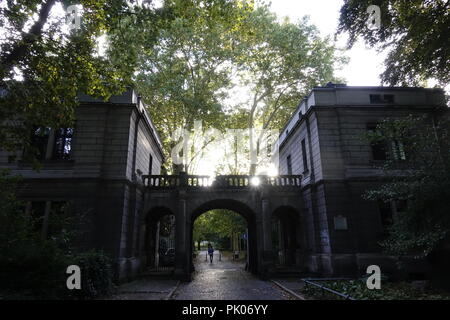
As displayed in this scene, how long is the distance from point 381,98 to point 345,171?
230 inches

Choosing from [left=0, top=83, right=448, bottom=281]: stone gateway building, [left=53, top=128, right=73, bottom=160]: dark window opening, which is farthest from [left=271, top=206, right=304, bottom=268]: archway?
[left=53, top=128, right=73, bottom=160]: dark window opening

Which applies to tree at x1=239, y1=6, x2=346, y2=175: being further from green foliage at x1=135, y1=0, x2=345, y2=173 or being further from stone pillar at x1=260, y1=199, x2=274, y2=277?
stone pillar at x1=260, y1=199, x2=274, y2=277

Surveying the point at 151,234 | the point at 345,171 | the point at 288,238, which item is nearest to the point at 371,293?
→ the point at 345,171

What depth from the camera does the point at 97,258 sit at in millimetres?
11016

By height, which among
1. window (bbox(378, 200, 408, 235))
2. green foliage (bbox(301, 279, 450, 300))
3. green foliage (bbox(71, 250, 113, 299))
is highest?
window (bbox(378, 200, 408, 235))

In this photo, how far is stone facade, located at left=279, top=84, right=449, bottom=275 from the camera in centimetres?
1533

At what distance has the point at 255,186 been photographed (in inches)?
734

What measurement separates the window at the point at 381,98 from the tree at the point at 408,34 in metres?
4.71

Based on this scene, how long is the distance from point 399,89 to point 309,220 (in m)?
10.4

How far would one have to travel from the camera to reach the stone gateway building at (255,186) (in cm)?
1506

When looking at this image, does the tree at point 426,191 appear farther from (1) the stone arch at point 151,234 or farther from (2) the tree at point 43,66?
(1) the stone arch at point 151,234

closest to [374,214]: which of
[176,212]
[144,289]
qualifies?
[176,212]

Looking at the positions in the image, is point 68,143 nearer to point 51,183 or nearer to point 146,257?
point 51,183

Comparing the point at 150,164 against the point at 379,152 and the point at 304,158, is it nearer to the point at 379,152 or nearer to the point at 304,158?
the point at 304,158
